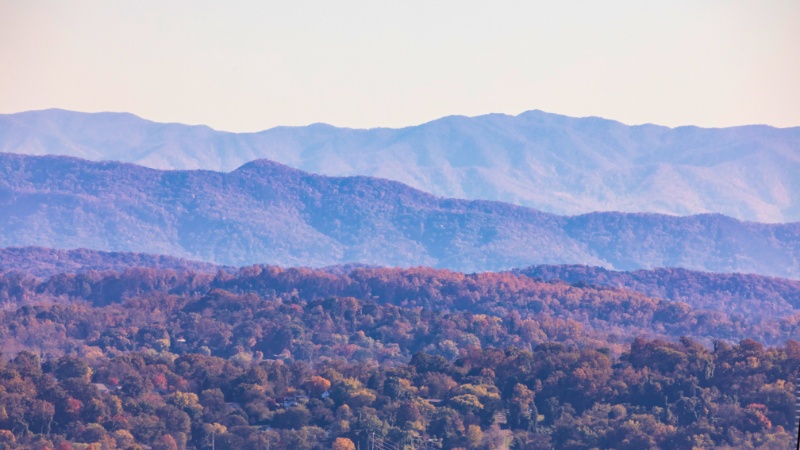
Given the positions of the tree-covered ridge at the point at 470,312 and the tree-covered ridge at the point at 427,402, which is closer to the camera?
the tree-covered ridge at the point at 427,402

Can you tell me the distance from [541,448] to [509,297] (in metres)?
108

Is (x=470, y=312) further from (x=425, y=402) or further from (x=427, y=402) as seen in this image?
(x=425, y=402)

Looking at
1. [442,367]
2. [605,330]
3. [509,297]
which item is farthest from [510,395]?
[509,297]

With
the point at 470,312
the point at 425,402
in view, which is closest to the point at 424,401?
the point at 425,402

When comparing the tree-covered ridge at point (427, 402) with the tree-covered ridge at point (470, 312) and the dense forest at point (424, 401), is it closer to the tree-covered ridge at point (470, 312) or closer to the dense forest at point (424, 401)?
the dense forest at point (424, 401)

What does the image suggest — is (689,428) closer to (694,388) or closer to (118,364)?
(694,388)

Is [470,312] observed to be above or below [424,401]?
above

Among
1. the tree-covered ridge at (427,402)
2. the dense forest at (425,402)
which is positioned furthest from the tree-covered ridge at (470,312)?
the tree-covered ridge at (427,402)

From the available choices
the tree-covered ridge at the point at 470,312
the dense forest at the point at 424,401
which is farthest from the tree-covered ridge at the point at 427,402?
the tree-covered ridge at the point at 470,312

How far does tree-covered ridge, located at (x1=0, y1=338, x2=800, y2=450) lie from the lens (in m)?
84.9

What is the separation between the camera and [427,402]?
95062mm

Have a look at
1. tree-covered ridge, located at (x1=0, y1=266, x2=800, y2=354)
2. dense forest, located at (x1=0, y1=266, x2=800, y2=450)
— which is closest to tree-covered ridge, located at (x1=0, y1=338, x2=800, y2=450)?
dense forest, located at (x1=0, y1=266, x2=800, y2=450)

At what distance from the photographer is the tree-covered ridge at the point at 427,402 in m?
84.9

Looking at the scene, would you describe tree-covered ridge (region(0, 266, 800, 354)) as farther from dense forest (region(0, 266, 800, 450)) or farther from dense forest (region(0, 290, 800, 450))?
dense forest (region(0, 290, 800, 450))
